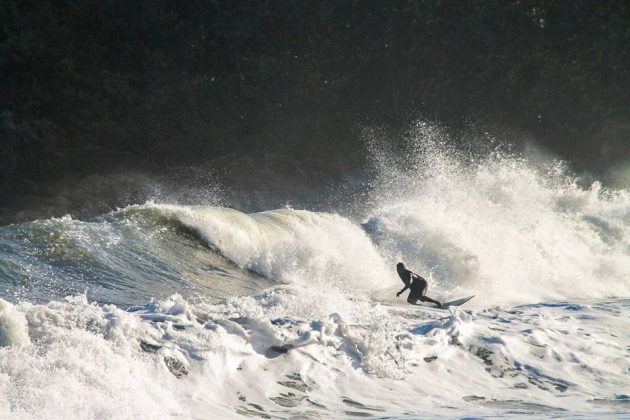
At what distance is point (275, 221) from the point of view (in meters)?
19.3

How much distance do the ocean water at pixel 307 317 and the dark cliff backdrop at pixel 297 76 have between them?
1521cm

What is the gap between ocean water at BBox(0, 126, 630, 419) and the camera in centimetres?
755

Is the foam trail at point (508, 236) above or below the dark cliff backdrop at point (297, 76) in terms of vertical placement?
below

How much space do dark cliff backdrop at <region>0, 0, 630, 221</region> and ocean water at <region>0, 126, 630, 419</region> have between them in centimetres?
1521

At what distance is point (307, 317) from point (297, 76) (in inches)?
1115

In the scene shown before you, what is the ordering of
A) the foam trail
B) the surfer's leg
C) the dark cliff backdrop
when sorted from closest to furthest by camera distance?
the surfer's leg → the foam trail → the dark cliff backdrop

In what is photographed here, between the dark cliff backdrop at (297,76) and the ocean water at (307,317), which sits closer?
the ocean water at (307,317)

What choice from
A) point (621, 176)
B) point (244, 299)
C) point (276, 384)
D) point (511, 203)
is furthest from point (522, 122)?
point (276, 384)

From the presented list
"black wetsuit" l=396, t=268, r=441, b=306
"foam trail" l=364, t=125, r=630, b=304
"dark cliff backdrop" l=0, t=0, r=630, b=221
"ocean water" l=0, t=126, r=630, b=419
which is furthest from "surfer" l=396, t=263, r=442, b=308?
"dark cliff backdrop" l=0, t=0, r=630, b=221

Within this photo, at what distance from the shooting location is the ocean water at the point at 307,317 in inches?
297

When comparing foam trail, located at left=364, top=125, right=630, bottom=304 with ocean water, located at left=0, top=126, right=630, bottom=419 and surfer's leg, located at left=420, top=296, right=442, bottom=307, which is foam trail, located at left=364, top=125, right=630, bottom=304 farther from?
surfer's leg, located at left=420, top=296, right=442, bottom=307

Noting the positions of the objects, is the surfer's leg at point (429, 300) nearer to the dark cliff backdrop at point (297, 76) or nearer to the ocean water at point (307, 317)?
the ocean water at point (307, 317)

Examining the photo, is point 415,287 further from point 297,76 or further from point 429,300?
point 297,76

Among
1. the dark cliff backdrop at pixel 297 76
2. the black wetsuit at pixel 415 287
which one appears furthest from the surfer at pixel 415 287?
the dark cliff backdrop at pixel 297 76
